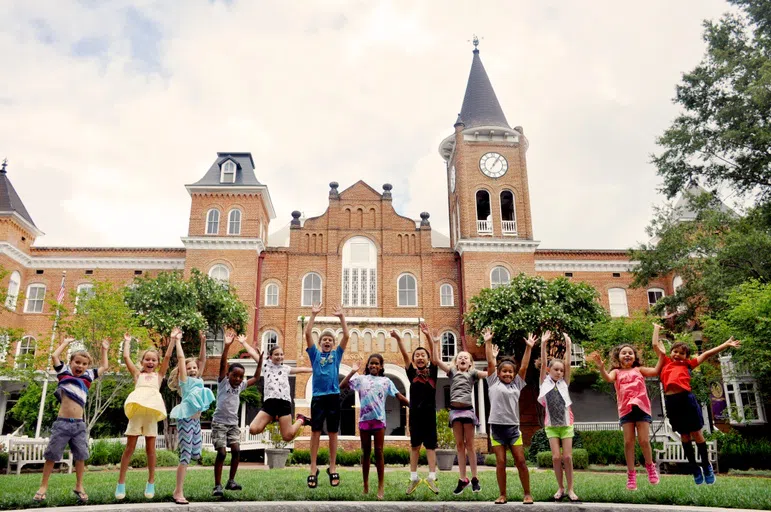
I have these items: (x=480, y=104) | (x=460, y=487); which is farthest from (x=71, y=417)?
(x=480, y=104)

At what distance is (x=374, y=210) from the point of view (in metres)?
32.1

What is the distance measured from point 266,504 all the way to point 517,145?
1152 inches

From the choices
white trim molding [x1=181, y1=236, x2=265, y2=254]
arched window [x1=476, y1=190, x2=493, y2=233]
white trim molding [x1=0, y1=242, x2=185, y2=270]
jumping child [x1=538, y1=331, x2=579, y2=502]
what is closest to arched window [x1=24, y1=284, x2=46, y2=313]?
white trim molding [x1=0, y1=242, x2=185, y2=270]

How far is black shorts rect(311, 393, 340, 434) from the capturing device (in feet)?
24.9

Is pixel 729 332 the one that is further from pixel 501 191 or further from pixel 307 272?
pixel 307 272

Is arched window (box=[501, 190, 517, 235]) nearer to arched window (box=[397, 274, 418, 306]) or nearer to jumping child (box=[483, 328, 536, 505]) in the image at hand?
arched window (box=[397, 274, 418, 306])

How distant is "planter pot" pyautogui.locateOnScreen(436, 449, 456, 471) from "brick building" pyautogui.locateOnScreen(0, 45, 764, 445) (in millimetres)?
11317

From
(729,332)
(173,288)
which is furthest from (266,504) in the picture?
(173,288)

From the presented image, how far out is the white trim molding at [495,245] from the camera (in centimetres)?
3045

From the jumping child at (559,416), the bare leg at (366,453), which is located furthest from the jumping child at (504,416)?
the bare leg at (366,453)

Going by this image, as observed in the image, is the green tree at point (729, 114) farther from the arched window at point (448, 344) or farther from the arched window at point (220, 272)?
the arched window at point (220, 272)

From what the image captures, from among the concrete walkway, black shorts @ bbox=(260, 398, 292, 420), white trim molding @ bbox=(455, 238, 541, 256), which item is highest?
white trim molding @ bbox=(455, 238, 541, 256)

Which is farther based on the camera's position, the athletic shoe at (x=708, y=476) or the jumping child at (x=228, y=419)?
the athletic shoe at (x=708, y=476)

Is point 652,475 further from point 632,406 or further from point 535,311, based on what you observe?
point 535,311
